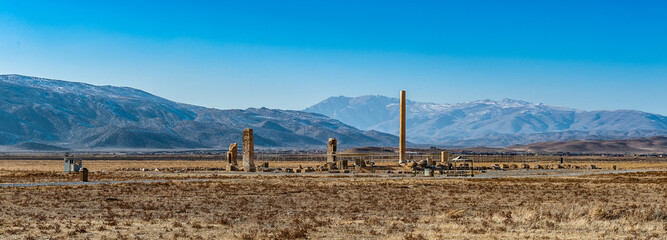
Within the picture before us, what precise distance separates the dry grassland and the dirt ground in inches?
1.3

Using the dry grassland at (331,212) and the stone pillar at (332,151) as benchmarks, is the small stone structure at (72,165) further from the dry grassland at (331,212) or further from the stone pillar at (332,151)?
the stone pillar at (332,151)

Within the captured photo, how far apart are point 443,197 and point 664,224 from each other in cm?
1218

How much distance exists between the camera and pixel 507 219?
21.8m

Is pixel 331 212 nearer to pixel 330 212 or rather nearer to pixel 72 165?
pixel 330 212

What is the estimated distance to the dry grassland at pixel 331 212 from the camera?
63.3 feet

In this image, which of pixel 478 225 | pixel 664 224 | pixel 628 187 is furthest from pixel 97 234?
pixel 628 187

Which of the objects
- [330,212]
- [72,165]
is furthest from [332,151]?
[330,212]

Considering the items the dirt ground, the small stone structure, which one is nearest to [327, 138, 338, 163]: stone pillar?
the small stone structure

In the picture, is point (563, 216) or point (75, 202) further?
point (75, 202)

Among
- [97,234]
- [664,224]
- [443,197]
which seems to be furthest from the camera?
[443,197]

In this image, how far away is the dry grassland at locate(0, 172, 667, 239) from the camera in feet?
63.3

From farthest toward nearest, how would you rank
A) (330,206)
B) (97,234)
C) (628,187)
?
(628,187)
(330,206)
(97,234)

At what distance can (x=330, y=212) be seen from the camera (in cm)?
2491

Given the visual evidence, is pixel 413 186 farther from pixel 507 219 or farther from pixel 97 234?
pixel 97 234
